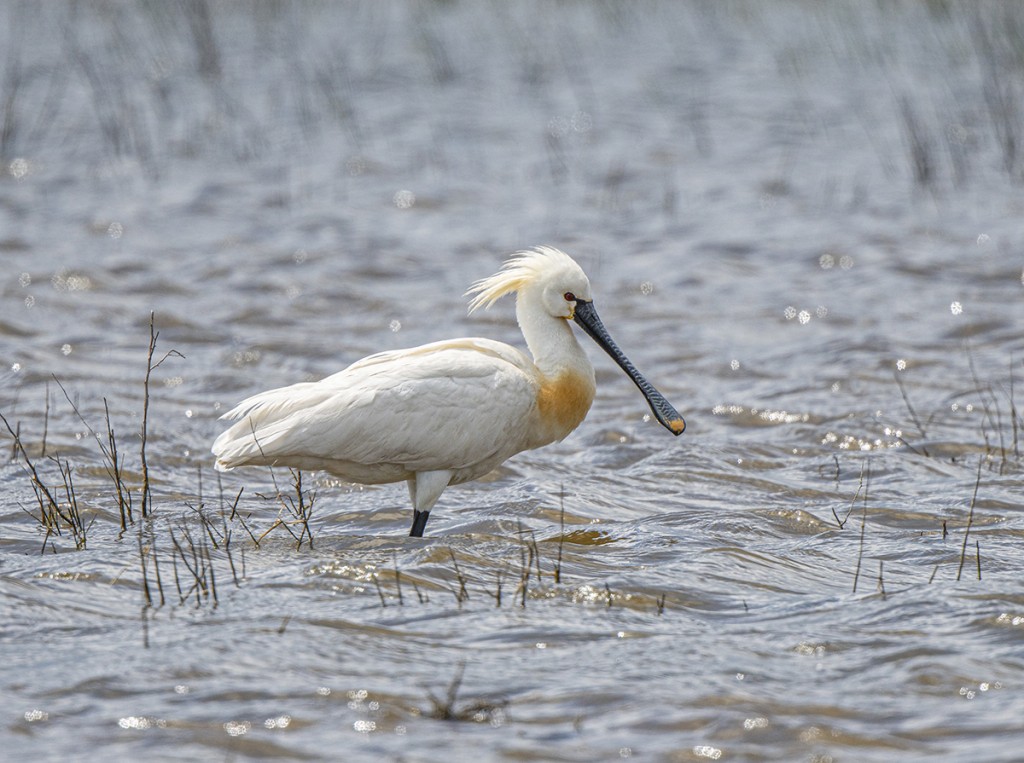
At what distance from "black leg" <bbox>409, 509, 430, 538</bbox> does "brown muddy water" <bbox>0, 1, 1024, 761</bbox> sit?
6.0 inches

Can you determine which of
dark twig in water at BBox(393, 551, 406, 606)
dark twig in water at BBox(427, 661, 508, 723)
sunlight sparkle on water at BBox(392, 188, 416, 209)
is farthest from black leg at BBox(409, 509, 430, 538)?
sunlight sparkle on water at BBox(392, 188, 416, 209)

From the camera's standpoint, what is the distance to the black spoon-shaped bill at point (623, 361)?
8023mm

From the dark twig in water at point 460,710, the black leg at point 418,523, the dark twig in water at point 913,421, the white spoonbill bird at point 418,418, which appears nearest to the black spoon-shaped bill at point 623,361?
the white spoonbill bird at point 418,418

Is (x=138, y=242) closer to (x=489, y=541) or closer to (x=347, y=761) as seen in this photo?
(x=489, y=541)

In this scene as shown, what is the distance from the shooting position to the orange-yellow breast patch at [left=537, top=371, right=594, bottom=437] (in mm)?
7590

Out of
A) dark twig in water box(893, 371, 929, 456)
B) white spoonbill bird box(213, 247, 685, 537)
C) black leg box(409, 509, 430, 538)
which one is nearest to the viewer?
white spoonbill bird box(213, 247, 685, 537)

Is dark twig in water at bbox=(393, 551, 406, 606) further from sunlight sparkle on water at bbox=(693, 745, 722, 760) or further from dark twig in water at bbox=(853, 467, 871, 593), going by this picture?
dark twig in water at bbox=(853, 467, 871, 593)

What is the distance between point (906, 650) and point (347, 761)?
209cm

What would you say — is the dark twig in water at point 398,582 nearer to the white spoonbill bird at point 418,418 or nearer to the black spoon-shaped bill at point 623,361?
the white spoonbill bird at point 418,418

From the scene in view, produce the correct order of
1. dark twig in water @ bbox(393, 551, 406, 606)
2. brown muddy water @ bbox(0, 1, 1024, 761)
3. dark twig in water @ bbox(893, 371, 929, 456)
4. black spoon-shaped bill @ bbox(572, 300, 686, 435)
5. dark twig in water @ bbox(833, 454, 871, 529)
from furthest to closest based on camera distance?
1. dark twig in water @ bbox(893, 371, 929, 456)
2. black spoon-shaped bill @ bbox(572, 300, 686, 435)
3. dark twig in water @ bbox(833, 454, 871, 529)
4. dark twig in water @ bbox(393, 551, 406, 606)
5. brown muddy water @ bbox(0, 1, 1024, 761)

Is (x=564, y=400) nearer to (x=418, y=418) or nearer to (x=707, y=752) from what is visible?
(x=418, y=418)

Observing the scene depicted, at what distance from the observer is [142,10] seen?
72.2 ft

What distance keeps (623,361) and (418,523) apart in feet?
5.69

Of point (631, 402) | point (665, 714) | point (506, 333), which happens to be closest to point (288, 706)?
point (665, 714)
